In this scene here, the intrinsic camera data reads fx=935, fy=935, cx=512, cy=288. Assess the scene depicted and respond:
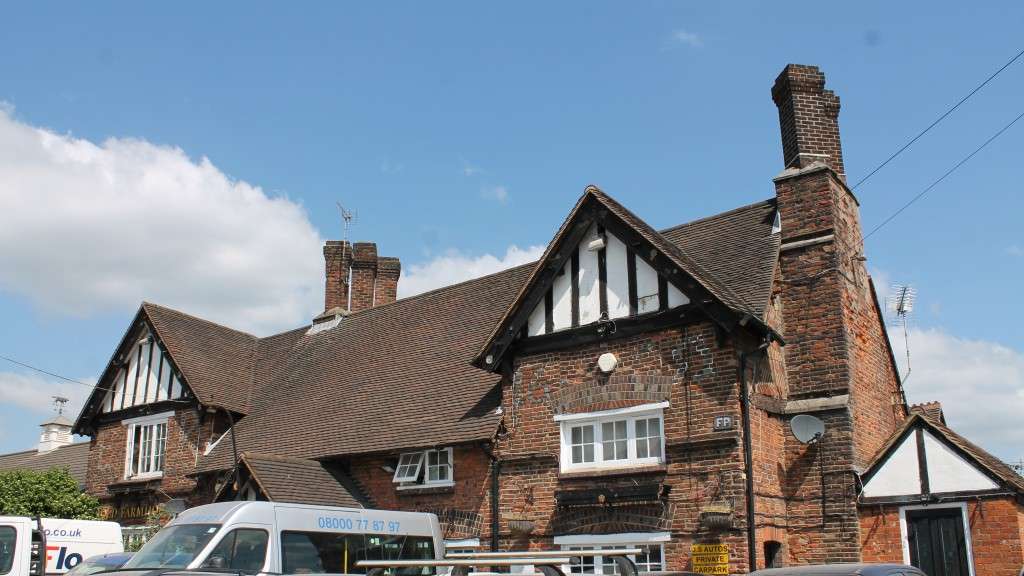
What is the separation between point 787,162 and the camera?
58.5 feet

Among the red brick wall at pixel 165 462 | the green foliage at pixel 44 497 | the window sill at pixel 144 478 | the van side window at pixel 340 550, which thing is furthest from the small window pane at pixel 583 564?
the green foliage at pixel 44 497

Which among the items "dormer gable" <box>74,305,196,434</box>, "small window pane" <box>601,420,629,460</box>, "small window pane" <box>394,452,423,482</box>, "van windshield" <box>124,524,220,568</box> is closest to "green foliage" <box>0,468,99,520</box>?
"dormer gable" <box>74,305,196,434</box>

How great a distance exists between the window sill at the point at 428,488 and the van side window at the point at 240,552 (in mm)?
6553

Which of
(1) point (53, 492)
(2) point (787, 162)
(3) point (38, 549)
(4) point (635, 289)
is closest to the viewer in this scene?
(3) point (38, 549)

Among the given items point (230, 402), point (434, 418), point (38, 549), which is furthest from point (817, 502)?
point (230, 402)

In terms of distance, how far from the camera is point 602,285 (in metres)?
17.0

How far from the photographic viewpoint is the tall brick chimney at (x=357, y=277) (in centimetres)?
2908

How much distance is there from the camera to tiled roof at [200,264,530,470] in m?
19.5

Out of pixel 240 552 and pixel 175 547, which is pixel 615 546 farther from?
pixel 175 547

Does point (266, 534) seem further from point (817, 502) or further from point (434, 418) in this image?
point (817, 502)

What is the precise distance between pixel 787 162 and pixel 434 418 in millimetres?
8717

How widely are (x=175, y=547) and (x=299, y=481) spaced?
735 centimetres

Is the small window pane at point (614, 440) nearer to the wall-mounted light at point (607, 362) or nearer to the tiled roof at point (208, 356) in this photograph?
the wall-mounted light at point (607, 362)

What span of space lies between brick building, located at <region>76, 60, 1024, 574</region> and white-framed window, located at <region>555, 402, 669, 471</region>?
0.03 m
